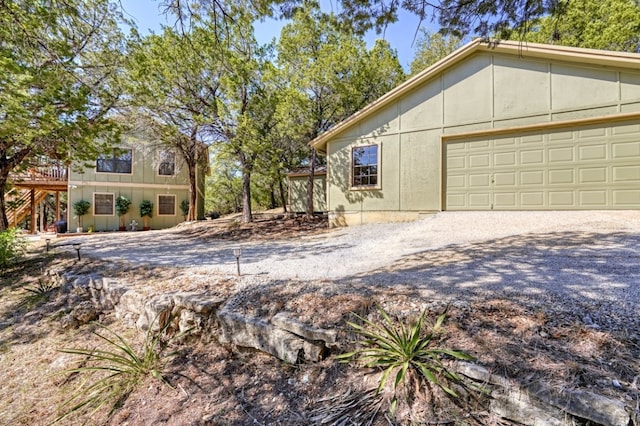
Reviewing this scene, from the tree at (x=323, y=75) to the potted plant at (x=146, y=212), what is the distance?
9.82m

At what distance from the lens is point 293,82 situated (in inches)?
419

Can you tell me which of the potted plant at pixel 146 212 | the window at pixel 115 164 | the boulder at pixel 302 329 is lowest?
the boulder at pixel 302 329

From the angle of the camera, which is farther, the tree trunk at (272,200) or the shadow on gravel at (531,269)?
the tree trunk at (272,200)

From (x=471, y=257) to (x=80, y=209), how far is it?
17522 mm

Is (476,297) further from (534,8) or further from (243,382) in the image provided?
(534,8)

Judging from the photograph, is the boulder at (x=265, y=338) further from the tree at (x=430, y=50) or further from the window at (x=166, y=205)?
the tree at (x=430, y=50)

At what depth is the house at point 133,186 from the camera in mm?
14672

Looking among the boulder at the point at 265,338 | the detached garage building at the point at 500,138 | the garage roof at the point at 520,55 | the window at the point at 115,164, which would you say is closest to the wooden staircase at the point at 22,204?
the window at the point at 115,164

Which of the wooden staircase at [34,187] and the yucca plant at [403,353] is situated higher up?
the wooden staircase at [34,187]


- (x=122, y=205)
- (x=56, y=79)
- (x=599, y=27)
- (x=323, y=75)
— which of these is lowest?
(x=122, y=205)

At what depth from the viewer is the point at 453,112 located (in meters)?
8.25

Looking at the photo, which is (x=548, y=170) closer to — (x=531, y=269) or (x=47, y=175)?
(x=531, y=269)

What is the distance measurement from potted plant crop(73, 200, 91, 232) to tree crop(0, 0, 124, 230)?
6177mm

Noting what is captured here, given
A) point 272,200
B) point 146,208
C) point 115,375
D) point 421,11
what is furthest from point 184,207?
point 421,11
